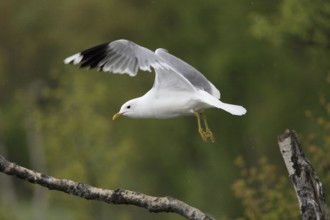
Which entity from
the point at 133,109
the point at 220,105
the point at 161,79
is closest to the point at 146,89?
the point at 133,109

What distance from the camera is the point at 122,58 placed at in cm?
1031

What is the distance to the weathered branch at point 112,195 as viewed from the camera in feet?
22.2

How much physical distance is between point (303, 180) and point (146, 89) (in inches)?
918

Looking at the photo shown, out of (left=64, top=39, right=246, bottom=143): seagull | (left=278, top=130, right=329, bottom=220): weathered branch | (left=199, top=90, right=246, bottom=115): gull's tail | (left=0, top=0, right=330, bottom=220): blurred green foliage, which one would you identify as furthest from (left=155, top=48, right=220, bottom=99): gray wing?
(left=0, top=0, right=330, bottom=220): blurred green foliage

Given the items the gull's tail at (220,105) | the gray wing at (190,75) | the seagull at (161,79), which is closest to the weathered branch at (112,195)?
the gull's tail at (220,105)

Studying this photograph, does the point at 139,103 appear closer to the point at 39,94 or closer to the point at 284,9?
the point at 284,9

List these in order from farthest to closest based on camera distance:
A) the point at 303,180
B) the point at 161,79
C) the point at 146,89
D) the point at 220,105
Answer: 1. the point at 146,89
2. the point at 161,79
3. the point at 220,105
4. the point at 303,180

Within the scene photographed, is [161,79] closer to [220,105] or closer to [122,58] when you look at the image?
[122,58]

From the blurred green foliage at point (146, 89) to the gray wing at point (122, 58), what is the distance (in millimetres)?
12840

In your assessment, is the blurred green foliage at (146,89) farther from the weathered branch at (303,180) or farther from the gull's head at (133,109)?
the weathered branch at (303,180)

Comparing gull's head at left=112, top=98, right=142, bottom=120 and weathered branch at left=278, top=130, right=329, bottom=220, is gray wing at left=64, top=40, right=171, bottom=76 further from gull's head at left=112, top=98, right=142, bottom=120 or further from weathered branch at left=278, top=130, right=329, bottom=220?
weathered branch at left=278, top=130, right=329, bottom=220

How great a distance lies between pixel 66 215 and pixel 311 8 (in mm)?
25766

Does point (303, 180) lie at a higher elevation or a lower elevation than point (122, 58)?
lower

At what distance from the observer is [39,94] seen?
116 feet
